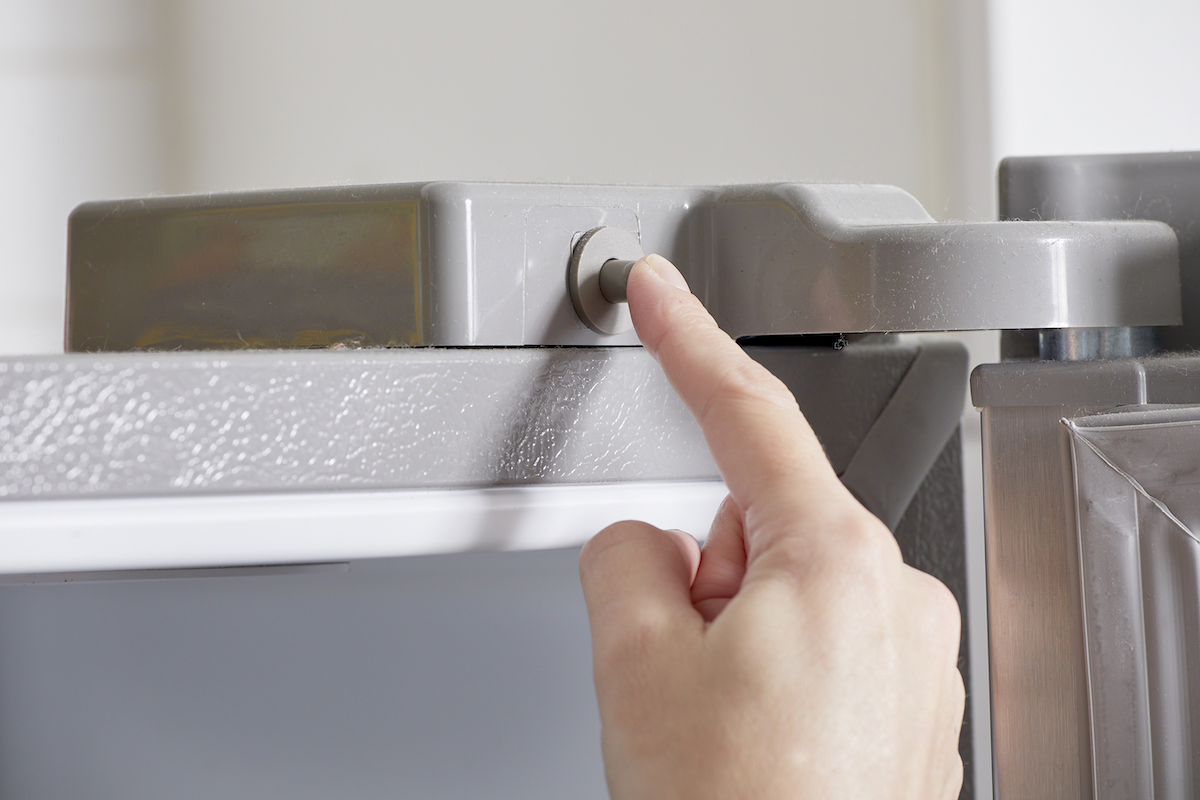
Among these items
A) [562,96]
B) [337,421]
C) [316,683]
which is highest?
[562,96]

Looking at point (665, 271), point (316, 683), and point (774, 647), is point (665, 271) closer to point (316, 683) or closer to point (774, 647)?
point (774, 647)

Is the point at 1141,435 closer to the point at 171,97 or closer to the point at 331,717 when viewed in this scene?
the point at 331,717

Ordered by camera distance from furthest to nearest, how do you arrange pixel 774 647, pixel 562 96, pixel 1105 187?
pixel 562 96, pixel 1105 187, pixel 774 647

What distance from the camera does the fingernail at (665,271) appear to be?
0.92 feet

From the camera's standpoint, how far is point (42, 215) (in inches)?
43.7

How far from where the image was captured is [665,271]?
28 cm

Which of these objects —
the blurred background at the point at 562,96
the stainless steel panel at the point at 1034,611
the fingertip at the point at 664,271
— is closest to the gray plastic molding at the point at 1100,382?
the stainless steel panel at the point at 1034,611

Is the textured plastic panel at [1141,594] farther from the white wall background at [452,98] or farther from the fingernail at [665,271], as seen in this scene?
the white wall background at [452,98]

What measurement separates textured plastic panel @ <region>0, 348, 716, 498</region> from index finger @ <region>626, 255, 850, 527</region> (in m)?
0.03

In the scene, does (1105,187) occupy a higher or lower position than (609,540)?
higher

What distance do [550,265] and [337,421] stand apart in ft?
0.27

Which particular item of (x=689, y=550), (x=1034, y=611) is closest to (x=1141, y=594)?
→ (x=1034, y=611)

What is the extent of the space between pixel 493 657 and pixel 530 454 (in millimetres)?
152

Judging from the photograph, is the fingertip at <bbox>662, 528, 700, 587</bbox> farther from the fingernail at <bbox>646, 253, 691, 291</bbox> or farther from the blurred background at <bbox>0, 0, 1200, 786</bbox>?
the blurred background at <bbox>0, 0, 1200, 786</bbox>
